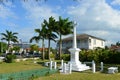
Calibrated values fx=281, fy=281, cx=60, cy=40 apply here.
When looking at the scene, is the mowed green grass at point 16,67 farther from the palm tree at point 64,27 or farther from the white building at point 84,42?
the white building at point 84,42

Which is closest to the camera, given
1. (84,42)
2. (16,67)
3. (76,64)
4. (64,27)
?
(76,64)

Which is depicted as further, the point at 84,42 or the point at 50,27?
the point at 84,42

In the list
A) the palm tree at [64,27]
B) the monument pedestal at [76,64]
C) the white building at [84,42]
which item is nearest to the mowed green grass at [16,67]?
the monument pedestal at [76,64]

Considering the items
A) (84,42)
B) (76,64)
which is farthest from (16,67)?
(84,42)

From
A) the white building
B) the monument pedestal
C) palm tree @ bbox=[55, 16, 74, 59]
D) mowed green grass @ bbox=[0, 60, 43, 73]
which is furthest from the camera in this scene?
the white building

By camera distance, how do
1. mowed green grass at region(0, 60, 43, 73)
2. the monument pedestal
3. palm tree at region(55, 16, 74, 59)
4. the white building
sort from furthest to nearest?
the white building
palm tree at region(55, 16, 74, 59)
the monument pedestal
mowed green grass at region(0, 60, 43, 73)

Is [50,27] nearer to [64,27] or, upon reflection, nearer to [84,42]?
[64,27]

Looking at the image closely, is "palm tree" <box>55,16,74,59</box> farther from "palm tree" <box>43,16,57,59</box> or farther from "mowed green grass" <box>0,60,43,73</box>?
"mowed green grass" <box>0,60,43,73</box>

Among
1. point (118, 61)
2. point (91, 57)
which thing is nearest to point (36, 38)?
point (91, 57)

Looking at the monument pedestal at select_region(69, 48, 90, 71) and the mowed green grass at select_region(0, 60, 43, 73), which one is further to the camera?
the monument pedestal at select_region(69, 48, 90, 71)

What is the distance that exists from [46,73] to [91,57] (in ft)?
86.2

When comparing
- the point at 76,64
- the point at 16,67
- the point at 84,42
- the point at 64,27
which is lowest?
the point at 16,67

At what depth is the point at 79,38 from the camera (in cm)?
8094

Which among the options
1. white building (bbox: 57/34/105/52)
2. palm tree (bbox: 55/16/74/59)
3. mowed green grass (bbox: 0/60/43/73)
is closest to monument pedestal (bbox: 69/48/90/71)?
mowed green grass (bbox: 0/60/43/73)
